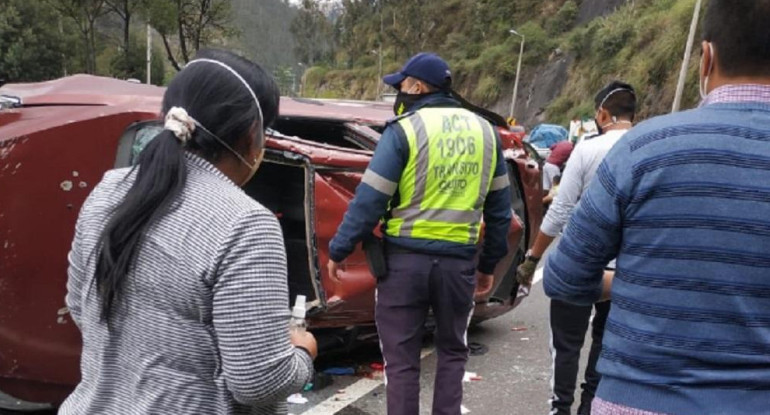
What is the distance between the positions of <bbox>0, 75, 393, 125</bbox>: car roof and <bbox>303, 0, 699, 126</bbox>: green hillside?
20.1m

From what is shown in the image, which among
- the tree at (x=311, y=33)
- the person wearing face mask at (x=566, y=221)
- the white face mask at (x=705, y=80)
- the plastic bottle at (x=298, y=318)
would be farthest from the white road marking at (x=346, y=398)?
the tree at (x=311, y=33)

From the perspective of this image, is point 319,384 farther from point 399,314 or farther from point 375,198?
point 375,198

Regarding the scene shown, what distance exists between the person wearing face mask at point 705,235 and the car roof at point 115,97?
196 centimetres

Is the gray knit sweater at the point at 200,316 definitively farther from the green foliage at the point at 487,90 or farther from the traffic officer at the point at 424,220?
the green foliage at the point at 487,90

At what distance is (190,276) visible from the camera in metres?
1.27

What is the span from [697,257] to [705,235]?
5 centimetres

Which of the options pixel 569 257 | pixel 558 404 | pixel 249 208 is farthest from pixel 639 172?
pixel 558 404

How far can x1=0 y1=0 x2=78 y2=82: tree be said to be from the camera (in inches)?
1374

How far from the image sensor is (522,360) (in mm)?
4375

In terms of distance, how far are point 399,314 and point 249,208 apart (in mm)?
1635

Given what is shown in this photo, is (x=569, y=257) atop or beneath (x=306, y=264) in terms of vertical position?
atop

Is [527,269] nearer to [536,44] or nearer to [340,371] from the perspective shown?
[340,371]

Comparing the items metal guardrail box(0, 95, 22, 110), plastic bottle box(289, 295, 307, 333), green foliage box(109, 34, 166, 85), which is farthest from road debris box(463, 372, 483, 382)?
green foliage box(109, 34, 166, 85)

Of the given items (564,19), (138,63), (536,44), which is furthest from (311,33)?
(138,63)
